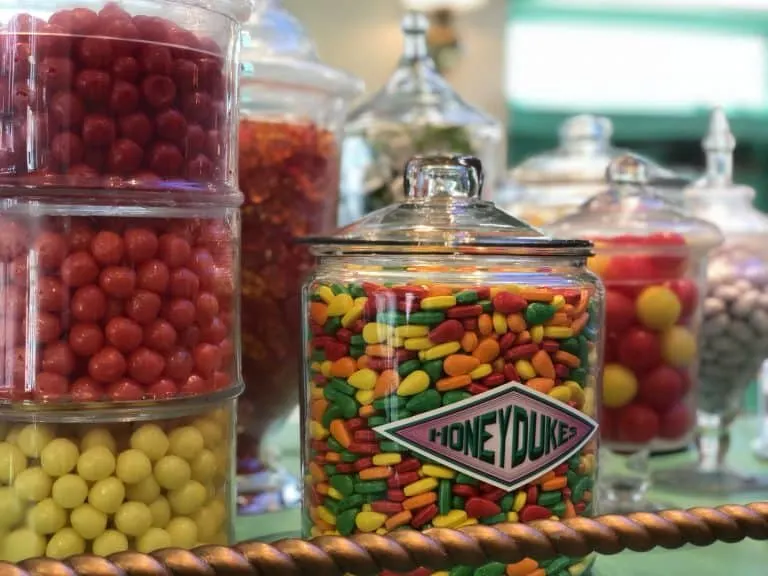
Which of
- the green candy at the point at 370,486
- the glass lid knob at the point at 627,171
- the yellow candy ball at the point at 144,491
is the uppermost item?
the glass lid knob at the point at 627,171

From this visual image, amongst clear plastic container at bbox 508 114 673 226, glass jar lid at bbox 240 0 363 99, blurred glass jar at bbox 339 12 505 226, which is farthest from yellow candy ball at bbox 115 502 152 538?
clear plastic container at bbox 508 114 673 226

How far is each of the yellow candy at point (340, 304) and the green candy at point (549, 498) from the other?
14 cm

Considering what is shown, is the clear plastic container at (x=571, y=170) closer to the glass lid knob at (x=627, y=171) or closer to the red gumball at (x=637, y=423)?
the glass lid knob at (x=627, y=171)

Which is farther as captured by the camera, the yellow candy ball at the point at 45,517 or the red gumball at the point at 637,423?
the red gumball at the point at 637,423

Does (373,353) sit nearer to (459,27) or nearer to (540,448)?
(540,448)

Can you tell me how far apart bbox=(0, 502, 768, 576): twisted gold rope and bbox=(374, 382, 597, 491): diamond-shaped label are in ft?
0.14

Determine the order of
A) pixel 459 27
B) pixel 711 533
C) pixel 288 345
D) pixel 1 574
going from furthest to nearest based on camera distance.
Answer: pixel 459 27 → pixel 288 345 → pixel 711 533 → pixel 1 574

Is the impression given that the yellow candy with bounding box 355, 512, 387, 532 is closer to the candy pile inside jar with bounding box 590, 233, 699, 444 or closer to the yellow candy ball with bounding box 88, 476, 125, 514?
the yellow candy ball with bounding box 88, 476, 125, 514

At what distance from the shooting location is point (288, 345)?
0.70 m

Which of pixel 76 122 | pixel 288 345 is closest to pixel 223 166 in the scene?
pixel 76 122

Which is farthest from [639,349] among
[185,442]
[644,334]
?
[185,442]

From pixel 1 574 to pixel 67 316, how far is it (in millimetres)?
155

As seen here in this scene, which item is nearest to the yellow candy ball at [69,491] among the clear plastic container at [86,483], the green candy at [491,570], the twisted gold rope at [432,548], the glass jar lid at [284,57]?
the clear plastic container at [86,483]

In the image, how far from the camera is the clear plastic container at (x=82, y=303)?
481 millimetres
